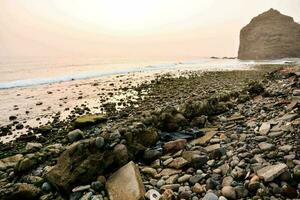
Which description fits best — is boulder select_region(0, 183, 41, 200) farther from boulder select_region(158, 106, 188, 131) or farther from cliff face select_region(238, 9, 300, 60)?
cliff face select_region(238, 9, 300, 60)

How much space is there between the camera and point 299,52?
113875 mm

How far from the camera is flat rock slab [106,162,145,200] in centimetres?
549

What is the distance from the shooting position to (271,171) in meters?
5.20

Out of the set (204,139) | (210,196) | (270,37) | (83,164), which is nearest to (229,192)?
(210,196)

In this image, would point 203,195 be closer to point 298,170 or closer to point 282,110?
point 298,170

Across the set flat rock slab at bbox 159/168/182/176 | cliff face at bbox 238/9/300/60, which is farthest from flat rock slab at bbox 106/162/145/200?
cliff face at bbox 238/9/300/60

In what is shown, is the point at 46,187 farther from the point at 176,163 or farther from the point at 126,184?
the point at 176,163

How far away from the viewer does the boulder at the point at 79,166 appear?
20.5 feet

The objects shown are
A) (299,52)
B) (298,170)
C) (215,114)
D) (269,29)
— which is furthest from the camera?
(269,29)

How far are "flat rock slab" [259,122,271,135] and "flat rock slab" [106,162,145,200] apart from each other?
3514 mm

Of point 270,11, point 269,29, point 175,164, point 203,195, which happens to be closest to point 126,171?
point 175,164

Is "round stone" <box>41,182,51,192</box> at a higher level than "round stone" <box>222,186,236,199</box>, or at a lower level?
lower

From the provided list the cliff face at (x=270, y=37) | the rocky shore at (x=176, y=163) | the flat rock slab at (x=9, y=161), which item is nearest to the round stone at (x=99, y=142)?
the rocky shore at (x=176, y=163)

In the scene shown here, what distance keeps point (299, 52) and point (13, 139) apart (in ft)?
405
